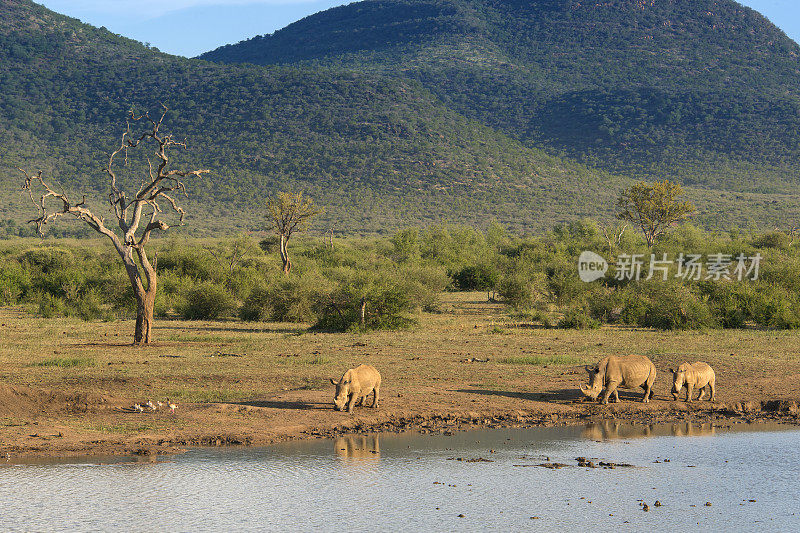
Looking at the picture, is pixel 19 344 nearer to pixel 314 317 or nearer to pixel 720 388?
pixel 314 317

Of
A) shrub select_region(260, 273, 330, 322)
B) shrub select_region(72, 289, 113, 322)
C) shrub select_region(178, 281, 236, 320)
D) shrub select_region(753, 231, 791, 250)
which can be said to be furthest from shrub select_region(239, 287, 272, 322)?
shrub select_region(753, 231, 791, 250)

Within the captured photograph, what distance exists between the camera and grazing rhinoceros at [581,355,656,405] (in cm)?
1481

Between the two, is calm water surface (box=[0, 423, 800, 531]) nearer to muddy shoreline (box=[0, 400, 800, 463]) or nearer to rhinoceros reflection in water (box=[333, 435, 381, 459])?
rhinoceros reflection in water (box=[333, 435, 381, 459])

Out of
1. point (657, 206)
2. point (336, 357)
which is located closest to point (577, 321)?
point (336, 357)

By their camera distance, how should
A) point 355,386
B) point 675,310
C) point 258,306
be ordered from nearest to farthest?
point 355,386 → point 675,310 → point 258,306

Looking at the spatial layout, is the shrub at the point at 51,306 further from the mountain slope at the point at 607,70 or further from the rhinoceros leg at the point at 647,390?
the mountain slope at the point at 607,70

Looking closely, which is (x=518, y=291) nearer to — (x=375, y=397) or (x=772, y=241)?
(x=375, y=397)

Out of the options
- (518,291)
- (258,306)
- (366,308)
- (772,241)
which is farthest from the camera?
(772,241)

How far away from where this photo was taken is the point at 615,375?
14820mm

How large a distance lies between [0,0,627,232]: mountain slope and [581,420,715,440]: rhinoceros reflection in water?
217 feet

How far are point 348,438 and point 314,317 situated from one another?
17262 mm

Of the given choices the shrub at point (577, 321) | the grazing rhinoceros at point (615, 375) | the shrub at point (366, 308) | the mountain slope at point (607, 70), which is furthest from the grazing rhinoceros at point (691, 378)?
the mountain slope at point (607, 70)

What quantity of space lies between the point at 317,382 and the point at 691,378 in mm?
6467

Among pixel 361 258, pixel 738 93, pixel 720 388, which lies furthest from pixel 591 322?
pixel 738 93
